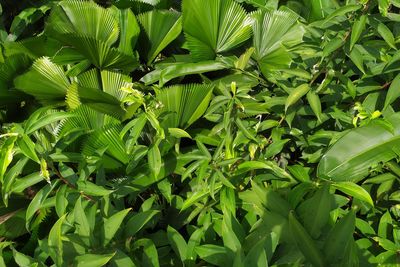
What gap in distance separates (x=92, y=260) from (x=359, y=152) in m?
0.91

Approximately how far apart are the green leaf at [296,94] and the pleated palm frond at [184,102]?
0.32 metres

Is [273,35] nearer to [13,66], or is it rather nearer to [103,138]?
[103,138]

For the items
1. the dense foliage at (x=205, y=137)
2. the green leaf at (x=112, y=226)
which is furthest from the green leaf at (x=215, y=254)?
the green leaf at (x=112, y=226)

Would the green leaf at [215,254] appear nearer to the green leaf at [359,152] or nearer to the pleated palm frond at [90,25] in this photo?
the green leaf at [359,152]

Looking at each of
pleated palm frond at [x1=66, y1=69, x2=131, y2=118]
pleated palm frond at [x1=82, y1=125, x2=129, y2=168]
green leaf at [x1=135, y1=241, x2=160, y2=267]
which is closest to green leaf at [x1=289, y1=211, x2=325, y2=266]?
green leaf at [x1=135, y1=241, x2=160, y2=267]

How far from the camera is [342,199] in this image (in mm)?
1618

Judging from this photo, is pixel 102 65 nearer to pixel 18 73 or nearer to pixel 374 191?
pixel 18 73

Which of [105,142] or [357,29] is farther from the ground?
[357,29]

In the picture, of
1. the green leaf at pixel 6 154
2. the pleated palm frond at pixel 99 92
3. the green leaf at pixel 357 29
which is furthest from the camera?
the pleated palm frond at pixel 99 92

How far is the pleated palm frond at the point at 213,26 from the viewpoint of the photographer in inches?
81.5

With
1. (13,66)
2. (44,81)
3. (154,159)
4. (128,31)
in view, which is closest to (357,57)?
(154,159)

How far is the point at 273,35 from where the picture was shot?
213 centimetres

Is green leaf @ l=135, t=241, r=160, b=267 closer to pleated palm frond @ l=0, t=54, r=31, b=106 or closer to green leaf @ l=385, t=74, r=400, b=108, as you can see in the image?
green leaf @ l=385, t=74, r=400, b=108

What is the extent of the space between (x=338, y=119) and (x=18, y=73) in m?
1.41
